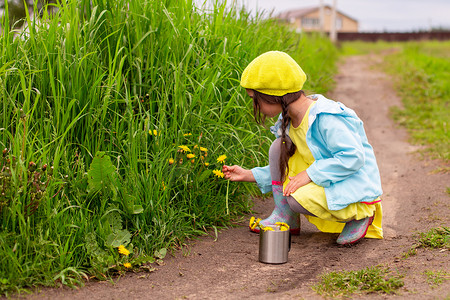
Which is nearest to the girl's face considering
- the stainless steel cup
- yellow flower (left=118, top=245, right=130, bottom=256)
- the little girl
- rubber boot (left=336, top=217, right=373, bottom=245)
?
the little girl

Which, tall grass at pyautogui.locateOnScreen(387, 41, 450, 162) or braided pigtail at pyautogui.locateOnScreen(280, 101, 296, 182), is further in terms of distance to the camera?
Answer: tall grass at pyautogui.locateOnScreen(387, 41, 450, 162)

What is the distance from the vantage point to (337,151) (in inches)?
103

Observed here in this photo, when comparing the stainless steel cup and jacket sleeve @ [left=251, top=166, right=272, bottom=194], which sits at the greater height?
jacket sleeve @ [left=251, top=166, right=272, bottom=194]

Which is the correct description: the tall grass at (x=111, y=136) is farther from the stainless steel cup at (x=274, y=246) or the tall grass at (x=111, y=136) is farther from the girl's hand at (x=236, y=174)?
the stainless steel cup at (x=274, y=246)

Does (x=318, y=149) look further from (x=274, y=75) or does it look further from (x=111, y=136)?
(x=111, y=136)

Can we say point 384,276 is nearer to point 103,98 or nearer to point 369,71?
point 103,98

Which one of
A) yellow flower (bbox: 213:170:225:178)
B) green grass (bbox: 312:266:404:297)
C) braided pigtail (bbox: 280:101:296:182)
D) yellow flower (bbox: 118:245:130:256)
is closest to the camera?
green grass (bbox: 312:266:404:297)

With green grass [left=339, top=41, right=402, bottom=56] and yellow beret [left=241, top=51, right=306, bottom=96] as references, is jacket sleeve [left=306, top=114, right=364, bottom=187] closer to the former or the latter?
yellow beret [left=241, top=51, right=306, bottom=96]

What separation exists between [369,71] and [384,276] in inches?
371

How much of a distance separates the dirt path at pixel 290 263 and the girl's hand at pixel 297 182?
37 cm

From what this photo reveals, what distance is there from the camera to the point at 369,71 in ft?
36.5

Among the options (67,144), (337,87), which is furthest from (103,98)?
(337,87)

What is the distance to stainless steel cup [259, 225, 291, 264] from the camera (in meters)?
2.60

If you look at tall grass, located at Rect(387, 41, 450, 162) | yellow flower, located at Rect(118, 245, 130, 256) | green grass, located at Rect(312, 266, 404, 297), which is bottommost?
green grass, located at Rect(312, 266, 404, 297)
